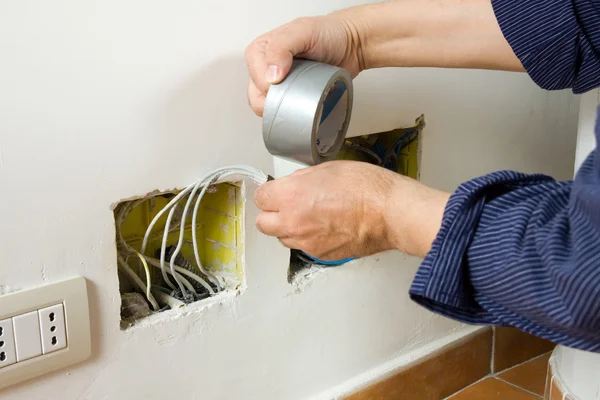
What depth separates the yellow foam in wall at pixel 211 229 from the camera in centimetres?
88

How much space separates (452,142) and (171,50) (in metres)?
0.59

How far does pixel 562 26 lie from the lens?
30.8 inches

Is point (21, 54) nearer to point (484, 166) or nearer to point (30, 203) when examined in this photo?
point (30, 203)

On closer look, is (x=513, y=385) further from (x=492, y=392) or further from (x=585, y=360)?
(x=585, y=360)

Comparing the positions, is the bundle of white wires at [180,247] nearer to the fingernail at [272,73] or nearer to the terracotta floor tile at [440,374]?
the fingernail at [272,73]

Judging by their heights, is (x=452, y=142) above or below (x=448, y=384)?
above

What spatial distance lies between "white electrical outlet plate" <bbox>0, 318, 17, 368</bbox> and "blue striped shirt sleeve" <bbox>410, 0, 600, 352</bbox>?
43cm

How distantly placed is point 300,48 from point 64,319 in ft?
1.32

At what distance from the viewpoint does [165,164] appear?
0.77 m

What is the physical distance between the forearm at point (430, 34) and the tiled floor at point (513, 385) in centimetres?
68

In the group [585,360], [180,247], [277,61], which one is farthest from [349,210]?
[585,360]

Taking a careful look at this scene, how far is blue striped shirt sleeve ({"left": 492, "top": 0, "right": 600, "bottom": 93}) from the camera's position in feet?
2.55

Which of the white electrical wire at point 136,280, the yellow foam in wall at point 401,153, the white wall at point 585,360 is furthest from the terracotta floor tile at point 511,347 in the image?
the white electrical wire at point 136,280

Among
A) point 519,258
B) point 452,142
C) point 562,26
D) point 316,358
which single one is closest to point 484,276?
point 519,258
